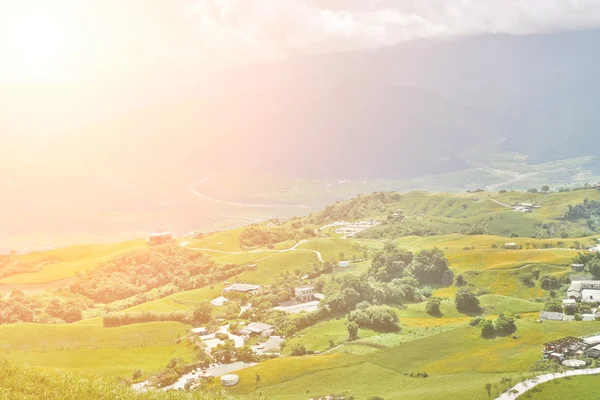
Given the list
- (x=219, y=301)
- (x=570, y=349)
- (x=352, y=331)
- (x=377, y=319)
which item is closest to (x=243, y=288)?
(x=219, y=301)

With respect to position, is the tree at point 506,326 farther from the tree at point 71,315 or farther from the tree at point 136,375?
the tree at point 71,315

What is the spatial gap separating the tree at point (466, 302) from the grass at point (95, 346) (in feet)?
96.0

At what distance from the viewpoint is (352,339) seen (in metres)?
50.2

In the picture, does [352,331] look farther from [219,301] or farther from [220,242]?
[220,242]

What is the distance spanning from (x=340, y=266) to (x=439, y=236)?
31.6 metres

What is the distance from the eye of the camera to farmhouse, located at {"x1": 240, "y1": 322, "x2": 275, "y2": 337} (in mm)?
54750

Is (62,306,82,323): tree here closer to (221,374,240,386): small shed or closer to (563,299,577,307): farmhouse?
(221,374,240,386): small shed

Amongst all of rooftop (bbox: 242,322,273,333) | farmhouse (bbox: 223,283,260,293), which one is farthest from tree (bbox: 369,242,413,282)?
rooftop (bbox: 242,322,273,333)

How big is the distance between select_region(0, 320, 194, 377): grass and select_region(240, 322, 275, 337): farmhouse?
6253 mm

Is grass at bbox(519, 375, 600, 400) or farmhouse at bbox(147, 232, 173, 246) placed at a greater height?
farmhouse at bbox(147, 232, 173, 246)

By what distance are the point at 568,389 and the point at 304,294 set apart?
37856 millimetres

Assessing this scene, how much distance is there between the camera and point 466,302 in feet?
196

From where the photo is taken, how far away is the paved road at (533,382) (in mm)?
33594

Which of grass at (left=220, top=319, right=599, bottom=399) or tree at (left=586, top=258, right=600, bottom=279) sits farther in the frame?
tree at (left=586, top=258, right=600, bottom=279)
